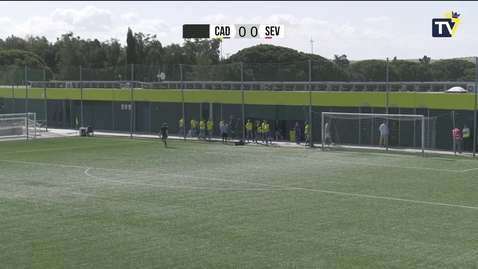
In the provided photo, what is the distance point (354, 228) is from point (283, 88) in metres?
28.9

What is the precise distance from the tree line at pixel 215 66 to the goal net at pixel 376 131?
2678 millimetres

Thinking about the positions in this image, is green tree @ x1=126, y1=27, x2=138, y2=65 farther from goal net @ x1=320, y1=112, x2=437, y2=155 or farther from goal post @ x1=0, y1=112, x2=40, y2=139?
goal net @ x1=320, y1=112, x2=437, y2=155

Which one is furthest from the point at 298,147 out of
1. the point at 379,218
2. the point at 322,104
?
the point at 379,218

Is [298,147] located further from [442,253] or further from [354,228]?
[442,253]

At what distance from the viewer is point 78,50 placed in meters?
107

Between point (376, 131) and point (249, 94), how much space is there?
Result: 32.4 ft

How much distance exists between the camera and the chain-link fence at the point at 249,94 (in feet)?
126

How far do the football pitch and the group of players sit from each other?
7.44 meters

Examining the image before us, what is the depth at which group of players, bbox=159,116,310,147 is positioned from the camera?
41156 millimetres

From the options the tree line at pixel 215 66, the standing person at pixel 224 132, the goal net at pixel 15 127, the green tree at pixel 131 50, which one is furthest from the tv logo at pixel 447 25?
the green tree at pixel 131 50

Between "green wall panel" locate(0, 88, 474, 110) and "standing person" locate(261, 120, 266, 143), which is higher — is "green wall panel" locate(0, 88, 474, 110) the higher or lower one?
the higher one

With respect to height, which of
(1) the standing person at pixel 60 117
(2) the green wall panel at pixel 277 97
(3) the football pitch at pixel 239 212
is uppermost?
(2) the green wall panel at pixel 277 97

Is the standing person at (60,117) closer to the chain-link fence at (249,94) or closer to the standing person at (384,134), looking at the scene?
the chain-link fence at (249,94)

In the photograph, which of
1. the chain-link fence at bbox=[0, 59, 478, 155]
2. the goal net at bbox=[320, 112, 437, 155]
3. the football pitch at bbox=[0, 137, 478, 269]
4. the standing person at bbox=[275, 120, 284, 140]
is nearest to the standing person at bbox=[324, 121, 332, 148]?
the goal net at bbox=[320, 112, 437, 155]
